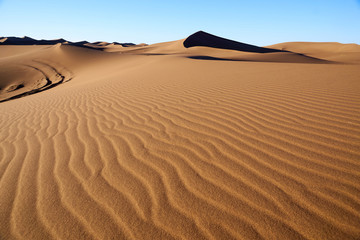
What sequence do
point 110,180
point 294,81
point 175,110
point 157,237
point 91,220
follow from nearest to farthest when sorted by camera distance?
point 157,237 → point 91,220 → point 110,180 → point 175,110 → point 294,81

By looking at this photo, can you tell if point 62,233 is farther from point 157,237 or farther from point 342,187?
point 342,187

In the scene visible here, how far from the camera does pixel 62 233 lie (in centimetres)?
148

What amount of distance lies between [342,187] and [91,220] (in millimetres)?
1812

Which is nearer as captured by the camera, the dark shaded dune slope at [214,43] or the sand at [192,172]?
the sand at [192,172]

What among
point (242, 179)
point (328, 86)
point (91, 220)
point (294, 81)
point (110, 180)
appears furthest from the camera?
point (294, 81)

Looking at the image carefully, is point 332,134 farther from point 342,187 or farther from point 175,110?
point 175,110

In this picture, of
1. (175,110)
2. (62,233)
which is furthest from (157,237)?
(175,110)

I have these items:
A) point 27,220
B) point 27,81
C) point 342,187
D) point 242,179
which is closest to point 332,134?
point 342,187

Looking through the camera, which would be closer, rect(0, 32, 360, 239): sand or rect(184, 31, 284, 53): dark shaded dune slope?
rect(0, 32, 360, 239): sand

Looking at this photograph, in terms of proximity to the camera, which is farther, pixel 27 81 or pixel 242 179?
pixel 27 81

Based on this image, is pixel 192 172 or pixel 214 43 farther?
pixel 214 43

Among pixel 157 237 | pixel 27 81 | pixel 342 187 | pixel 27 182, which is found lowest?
pixel 27 81

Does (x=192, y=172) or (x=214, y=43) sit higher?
(x=192, y=172)

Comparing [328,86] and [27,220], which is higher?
[328,86]
